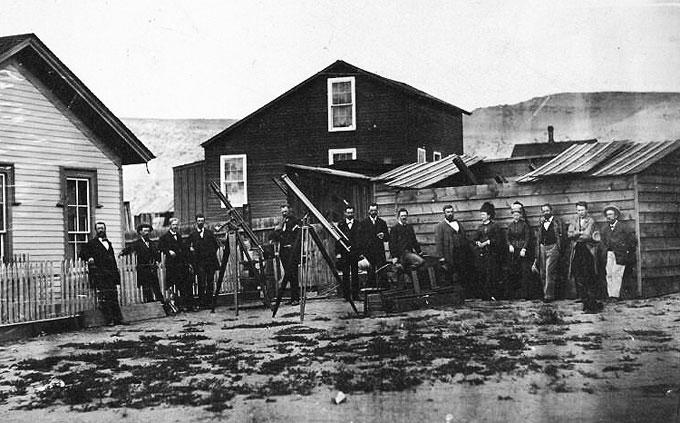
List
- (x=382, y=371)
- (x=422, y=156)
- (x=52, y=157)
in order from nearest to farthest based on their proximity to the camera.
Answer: (x=382, y=371) → (x=422, y=156) → (x=52, y=157)

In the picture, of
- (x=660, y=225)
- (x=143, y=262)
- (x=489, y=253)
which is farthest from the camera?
(x=143, y=262)

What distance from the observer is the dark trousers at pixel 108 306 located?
28.9 feet

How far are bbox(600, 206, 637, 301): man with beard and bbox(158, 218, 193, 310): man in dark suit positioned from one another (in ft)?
19.4

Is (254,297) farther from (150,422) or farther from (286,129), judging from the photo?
(150,422)

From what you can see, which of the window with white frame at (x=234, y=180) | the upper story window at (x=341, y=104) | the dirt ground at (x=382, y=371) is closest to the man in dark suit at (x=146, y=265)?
the window with white frame at (x=234, y=180)

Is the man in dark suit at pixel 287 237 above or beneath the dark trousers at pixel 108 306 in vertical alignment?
above

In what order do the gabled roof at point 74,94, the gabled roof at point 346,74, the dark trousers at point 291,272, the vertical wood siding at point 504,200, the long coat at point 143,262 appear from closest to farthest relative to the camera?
the gabled roof at point 346,74, the vertical wood siding at point 504,200, the gabled roof at point 74,94, the dark trousers at point 291,272, the long coat at point 143,262

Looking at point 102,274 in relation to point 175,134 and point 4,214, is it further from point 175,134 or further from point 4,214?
point 175,134

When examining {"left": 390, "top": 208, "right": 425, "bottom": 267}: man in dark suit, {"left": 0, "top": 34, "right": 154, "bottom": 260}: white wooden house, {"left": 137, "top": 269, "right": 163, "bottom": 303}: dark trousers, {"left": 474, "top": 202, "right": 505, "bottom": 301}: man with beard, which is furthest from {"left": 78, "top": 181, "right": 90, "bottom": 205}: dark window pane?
{"left": 474, "top": 202, "right": 505, "bottom": 301}: man with beard

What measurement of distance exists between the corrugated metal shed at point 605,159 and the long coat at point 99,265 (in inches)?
212

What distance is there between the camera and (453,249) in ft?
29.3

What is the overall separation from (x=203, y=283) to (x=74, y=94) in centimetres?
332

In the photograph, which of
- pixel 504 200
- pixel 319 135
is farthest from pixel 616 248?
pixel 319 135

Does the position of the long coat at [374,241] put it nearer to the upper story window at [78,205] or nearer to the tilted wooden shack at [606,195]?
the tilted wooden shack at [606,195]
